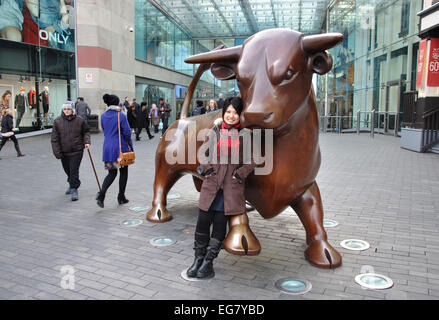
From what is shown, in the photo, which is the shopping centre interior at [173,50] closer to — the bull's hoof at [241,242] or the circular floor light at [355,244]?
the circular floor light at [355,244]

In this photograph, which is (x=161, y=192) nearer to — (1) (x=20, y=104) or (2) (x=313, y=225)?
(2) (x=313, y=225)

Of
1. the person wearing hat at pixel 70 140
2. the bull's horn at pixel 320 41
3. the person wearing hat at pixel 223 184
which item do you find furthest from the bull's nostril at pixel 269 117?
the person wearing hat at pixel 70 140

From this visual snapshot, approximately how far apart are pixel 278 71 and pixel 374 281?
1.82m

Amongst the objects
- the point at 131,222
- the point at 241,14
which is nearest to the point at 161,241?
the point at 131,222

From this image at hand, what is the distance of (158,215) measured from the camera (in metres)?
4.59

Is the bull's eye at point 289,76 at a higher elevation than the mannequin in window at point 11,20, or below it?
below

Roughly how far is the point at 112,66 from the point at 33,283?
16035 millimetres

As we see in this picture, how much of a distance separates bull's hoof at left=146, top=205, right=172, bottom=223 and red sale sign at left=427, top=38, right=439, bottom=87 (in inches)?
385

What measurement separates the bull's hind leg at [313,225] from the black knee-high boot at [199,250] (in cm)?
91

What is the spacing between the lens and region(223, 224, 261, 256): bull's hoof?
2768 mm

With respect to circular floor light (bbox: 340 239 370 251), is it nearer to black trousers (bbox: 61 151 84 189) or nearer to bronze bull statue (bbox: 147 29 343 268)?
bronze bull statue (bbox: 147 29 343 268)

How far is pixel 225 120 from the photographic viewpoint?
2.92 metres

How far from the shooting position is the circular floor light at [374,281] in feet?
9.43
